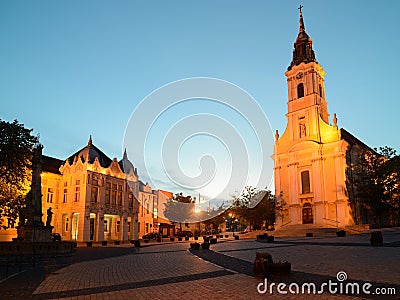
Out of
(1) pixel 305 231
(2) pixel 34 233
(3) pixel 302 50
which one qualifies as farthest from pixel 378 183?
(2) pixel 34 233

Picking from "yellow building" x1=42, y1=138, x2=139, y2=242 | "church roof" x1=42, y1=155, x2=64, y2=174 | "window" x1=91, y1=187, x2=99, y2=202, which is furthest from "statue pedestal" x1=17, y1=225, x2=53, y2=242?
"church roof" x1=42, y1=155, x2=64, y2=174

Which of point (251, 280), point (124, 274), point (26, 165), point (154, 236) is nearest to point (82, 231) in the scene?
point (154, 236)

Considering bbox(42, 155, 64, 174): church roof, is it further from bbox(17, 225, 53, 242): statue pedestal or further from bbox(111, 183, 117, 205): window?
bbox(17, 225, 53, 242): statue pedestal

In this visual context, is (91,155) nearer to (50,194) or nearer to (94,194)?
(94,194)

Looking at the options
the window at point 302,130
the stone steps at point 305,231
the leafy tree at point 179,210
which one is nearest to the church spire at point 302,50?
the window at point 302,130

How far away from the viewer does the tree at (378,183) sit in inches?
1987

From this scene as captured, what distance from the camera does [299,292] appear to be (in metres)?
8.68

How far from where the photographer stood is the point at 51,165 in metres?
52.7

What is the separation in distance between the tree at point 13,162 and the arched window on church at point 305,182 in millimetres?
42886

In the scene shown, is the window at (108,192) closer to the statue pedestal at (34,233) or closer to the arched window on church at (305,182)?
the statue pedestal at (34,233)

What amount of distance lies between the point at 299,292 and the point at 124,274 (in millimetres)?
6739

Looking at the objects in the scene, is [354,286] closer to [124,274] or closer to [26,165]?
[124,274]

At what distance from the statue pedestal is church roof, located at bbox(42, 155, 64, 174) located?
86.6 feet

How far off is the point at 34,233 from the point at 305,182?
45.0 metres
